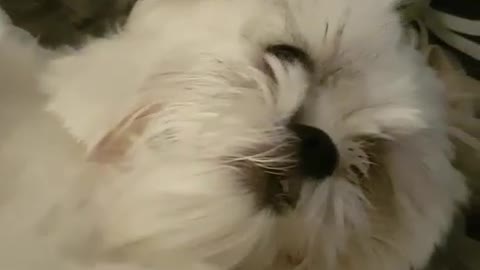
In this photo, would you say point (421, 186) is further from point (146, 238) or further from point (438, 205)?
point (146, 238)

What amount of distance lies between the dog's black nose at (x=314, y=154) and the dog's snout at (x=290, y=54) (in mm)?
83

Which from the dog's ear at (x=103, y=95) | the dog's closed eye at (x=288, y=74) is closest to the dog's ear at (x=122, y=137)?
the dog's ear at (x=103, y=95)

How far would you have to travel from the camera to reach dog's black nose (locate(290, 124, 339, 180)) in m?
0.78

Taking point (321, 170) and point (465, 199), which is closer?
point (321, 170)

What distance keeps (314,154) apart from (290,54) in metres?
0.11

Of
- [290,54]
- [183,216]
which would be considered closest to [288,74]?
[290,54]

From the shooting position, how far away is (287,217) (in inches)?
30.9

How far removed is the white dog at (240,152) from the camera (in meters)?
0.78

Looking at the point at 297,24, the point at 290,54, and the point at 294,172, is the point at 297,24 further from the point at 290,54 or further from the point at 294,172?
the point at 294,172

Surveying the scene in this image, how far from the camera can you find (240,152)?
77cm

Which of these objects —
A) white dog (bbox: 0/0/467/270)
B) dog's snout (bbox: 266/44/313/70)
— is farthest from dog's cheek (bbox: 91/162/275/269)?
dog's snout (bbox: 266/44/313/70)

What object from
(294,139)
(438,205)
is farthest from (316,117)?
(438,205)

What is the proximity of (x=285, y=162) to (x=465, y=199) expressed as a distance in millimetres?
249

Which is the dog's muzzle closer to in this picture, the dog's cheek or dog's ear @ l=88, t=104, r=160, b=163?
the dog's cheek
